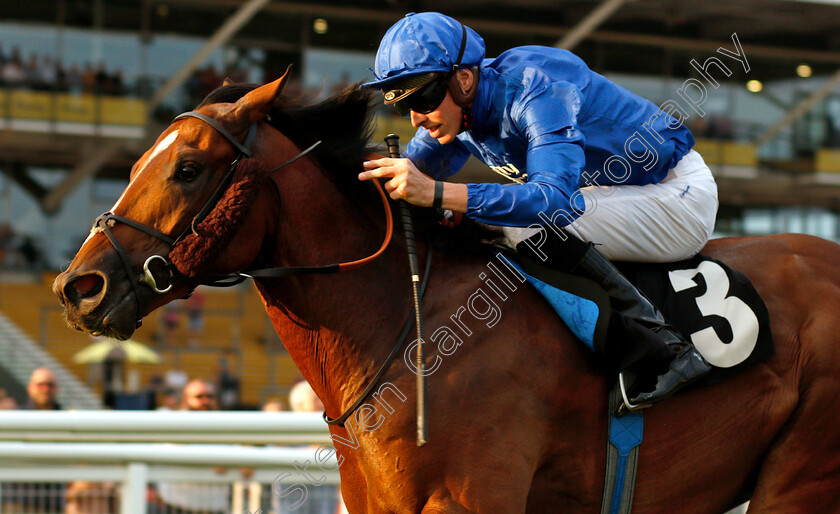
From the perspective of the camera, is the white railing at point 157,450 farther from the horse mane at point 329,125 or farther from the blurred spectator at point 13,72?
the blurred spectator at point 13,72

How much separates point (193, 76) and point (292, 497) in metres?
14.5

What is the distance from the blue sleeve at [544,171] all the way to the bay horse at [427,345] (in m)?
0.29

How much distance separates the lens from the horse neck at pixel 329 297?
7.90 feet

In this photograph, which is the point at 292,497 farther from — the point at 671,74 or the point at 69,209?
the point at 671,74

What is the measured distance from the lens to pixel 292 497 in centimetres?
376

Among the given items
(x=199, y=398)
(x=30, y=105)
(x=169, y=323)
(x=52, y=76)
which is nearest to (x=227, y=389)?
(x=169, y=323)

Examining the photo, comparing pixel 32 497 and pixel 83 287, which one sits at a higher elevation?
pixel 83 287

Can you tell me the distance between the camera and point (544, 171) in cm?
233

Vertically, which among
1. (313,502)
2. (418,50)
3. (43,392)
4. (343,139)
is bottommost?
(313,502)

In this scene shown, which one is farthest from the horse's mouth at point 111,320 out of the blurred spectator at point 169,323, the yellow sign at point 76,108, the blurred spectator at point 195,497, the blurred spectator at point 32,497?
the yellow sign at point 76,108

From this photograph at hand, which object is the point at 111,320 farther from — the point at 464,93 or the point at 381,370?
the point at 464,93

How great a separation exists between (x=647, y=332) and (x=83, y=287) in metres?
1.51

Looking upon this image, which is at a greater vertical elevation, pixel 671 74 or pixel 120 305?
pixel 671 74

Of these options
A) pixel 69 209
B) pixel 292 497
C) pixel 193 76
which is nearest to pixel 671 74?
pixel 193 76
